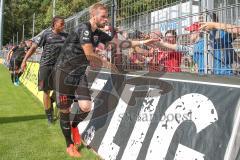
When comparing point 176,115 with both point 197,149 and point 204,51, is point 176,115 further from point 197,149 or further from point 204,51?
point 204,51

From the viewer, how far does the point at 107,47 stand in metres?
7.89

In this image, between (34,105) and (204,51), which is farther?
(34,105)

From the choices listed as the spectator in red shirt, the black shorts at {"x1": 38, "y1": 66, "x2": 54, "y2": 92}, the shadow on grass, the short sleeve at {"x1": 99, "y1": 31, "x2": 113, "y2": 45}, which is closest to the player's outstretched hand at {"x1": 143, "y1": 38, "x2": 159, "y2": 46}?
the spectator in red shirt

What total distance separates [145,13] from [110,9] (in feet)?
4.62

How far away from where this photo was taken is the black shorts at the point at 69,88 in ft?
21.5

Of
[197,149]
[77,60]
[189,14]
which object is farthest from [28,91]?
[197,149]

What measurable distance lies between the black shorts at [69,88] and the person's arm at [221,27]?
6.87 ft

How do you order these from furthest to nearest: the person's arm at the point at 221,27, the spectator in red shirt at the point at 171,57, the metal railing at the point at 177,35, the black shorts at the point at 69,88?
the black shorts at the point at 69,88, the spectator in red shirt at the point at 171,57, the metal railing at the point at 177,35, the person's arm at the point at 221,27

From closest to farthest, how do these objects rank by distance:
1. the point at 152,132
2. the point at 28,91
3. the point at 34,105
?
1. the point at 152,132
2. the point at 34,105
3. the point at 28,91

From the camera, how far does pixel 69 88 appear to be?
6.72 metres

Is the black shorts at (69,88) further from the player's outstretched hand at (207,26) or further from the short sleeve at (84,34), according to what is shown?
the player's outstretched hand at (207,26)

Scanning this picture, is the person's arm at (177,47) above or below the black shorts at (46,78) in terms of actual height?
above

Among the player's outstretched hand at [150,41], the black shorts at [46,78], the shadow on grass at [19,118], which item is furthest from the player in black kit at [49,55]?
the player's outstretched hand at [150,41]

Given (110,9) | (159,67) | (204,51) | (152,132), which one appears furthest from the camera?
(110,9)
